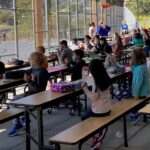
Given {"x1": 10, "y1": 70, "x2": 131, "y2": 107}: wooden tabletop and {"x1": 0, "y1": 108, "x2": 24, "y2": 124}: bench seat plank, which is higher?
{"x1": 10, "y1": 70, "x2": 131, "y2": 107}: wooden tabletop

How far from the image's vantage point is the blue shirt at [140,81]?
626 cm

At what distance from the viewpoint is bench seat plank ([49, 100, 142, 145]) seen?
13.8 feet

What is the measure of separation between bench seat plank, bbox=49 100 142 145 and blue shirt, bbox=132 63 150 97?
45 cm

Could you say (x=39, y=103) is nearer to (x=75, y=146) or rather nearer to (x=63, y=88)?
(x=63, y=88)

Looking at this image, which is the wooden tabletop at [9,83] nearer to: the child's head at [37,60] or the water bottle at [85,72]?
the child's head at [37,60]

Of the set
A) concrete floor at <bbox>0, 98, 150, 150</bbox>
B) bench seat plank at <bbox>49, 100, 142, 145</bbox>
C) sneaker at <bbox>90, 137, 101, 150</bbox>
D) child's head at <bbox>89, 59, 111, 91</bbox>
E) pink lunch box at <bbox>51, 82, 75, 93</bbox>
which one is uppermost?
child's head at <bbox>89, 59, 111, 91</bbox>

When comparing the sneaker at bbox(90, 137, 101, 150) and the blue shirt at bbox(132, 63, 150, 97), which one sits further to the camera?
the blue shirt at bbox(132, 63, 150, 97)

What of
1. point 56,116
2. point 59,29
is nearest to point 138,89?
point 56,116

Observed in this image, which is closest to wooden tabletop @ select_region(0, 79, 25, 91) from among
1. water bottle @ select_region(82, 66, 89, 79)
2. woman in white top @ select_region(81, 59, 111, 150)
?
water bottle @ select_region(82, 66, 89, 79)

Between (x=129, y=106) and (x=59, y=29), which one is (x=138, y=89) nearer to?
(x=129, y=106)

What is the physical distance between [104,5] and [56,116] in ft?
48.6

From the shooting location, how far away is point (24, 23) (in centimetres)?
1342

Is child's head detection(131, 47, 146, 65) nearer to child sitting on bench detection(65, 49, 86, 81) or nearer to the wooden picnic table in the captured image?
the wooden picnic table

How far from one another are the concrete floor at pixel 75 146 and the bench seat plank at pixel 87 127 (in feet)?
1.76
